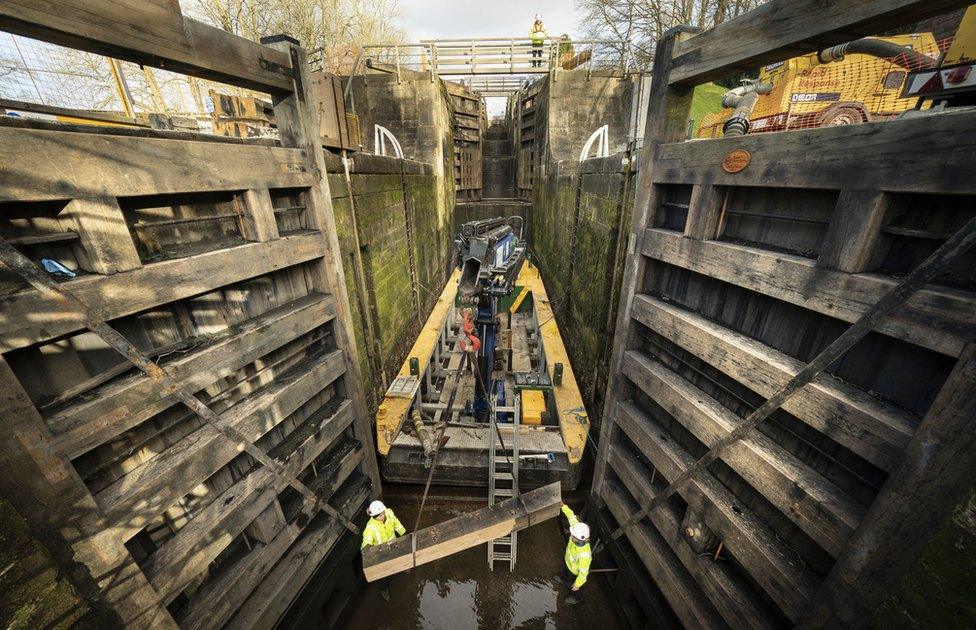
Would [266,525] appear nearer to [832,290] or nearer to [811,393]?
[811,393]

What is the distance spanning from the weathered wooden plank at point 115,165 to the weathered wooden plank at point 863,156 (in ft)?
14.6

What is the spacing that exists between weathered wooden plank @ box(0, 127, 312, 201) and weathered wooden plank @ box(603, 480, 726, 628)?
6142 mm

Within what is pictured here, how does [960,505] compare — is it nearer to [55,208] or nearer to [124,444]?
[124,444]

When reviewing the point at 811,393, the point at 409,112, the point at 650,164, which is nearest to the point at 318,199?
the point at 650,164

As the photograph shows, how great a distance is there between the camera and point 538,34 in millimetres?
16922

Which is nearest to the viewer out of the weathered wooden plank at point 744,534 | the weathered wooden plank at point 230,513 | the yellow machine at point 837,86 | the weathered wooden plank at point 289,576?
the weathered wooden plank at point 744,534

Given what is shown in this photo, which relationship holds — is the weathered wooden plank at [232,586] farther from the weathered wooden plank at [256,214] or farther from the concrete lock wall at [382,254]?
the weathered wooden plank at [256,214]

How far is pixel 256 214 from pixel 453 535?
3.92 m

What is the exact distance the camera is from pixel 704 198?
3320 mm

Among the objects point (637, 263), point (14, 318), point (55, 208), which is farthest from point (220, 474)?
point (637, 263)

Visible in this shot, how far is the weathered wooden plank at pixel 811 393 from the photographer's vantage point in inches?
88.6

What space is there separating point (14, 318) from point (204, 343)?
1.23 m

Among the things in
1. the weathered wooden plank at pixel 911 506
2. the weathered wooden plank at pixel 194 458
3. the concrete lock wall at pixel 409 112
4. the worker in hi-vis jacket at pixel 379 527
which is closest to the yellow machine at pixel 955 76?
the weathered wooden plank at pixel 911 506

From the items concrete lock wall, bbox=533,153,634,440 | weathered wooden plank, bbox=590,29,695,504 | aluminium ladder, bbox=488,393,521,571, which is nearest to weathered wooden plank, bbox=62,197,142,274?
aluminium ladder, bbox=488,393,521,571
